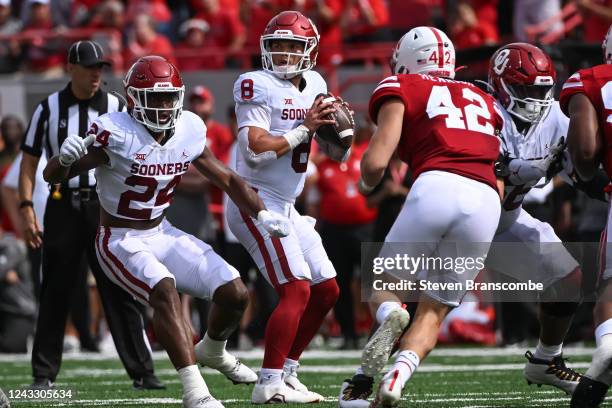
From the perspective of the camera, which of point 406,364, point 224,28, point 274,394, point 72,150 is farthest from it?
point 224,28

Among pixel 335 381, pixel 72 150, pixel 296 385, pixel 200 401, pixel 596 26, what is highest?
pixel 596 26

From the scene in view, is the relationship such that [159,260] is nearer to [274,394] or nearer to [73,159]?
[73,159]

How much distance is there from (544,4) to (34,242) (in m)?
7.01

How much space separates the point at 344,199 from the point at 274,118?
427cm

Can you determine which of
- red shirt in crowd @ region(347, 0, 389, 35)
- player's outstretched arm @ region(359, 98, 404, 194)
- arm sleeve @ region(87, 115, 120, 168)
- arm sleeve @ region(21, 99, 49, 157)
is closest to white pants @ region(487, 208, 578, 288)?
player's outstretched arm @ region(359, 98, 404, 194)

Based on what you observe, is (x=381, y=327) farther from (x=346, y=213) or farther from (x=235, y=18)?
(x=235, y=18)

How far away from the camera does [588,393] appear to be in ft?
15.9

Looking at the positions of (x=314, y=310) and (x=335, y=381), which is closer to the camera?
(x=314, y=310)

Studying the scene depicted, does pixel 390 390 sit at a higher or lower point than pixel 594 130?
lower

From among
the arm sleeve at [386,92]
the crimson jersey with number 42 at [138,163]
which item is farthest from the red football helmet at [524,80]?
the crimson jersey with number 42 at [138,163]

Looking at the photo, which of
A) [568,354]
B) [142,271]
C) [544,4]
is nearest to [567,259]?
[142,271]

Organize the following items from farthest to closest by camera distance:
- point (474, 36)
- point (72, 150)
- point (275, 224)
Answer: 1. point (474, 36)
2. point (275, 224)
3. point (72, 150)

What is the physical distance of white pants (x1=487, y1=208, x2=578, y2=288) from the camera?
19.7 ft

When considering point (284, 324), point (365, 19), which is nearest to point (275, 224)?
point (284, 324)
